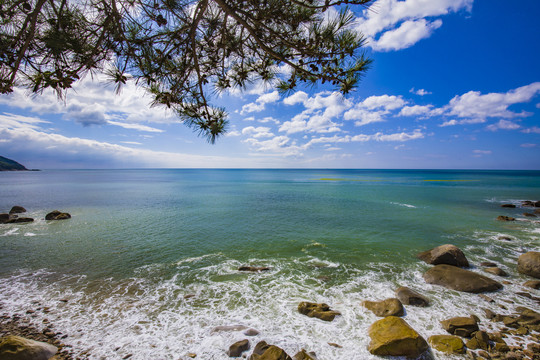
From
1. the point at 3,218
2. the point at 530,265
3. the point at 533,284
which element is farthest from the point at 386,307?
the point at 3,218

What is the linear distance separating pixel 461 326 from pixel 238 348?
4800mm

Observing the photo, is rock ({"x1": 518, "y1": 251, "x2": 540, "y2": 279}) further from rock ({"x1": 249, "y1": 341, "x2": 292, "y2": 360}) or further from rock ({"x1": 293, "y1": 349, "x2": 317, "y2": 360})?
rock ({"x1": 249, "y1": 341, "x2": 292, "y2": 360})

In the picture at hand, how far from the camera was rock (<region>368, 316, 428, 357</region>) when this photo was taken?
427cm

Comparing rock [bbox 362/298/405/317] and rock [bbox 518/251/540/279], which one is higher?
rock [bbox 518/251/540/279]

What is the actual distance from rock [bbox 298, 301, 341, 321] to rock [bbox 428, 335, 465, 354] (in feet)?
6.36

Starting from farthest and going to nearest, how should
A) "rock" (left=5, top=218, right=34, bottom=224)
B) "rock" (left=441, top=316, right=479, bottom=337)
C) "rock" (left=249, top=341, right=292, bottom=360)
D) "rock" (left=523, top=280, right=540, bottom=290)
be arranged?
"rock" (left=5, top=218, right=34, bottom=224) < "rock" (left=523, top=280, right=540, bottom=290) < "rock" (left=441, top=316, right=479, bottom=337) < "rock" (left=249, top=341, right=292, bottom=360)

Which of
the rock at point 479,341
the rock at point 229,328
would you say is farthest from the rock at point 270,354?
the rock at point 479,341

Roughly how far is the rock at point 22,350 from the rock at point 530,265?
13504 mm

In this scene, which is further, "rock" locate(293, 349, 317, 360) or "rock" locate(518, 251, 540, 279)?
"rock" locate(518, 251, 540, 279)

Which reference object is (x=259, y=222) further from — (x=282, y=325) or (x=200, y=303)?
(x=282, y=325)

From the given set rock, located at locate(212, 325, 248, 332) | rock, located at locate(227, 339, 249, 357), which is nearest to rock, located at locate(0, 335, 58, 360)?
rock, located at locate(212, 325, 248, 332)

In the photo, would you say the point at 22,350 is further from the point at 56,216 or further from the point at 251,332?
the point at 56,216

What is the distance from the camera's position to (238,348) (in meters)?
4.50

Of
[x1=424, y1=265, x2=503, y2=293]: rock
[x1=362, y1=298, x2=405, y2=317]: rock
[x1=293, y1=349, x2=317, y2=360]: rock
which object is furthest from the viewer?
[x1=424, y1=265, x2=503, y2=293]: rock
